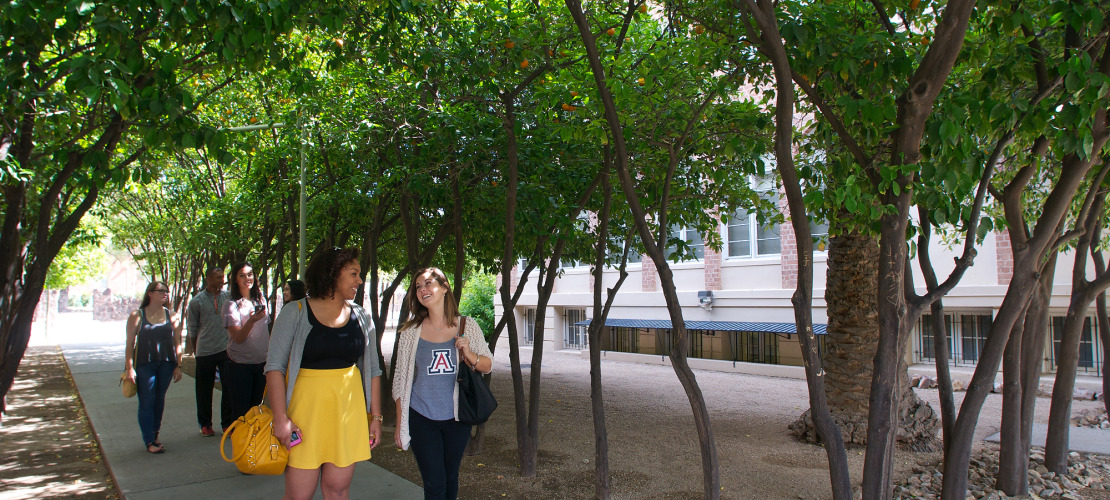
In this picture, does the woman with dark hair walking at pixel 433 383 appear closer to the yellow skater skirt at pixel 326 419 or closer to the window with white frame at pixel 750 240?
the yellow skater skirt at pixel 326 419

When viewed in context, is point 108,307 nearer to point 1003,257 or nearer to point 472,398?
point 1003,257

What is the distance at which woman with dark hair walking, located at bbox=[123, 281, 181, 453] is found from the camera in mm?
6520

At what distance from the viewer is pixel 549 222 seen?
7.07 meters

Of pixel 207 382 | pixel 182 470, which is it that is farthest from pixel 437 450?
pixel 207 382

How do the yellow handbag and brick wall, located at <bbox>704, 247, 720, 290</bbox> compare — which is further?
brick wall, located at <bbox>704, 247, 720, 290</bbox>

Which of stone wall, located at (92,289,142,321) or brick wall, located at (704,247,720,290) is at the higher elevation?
brick wall, located at (704,247,720,290)

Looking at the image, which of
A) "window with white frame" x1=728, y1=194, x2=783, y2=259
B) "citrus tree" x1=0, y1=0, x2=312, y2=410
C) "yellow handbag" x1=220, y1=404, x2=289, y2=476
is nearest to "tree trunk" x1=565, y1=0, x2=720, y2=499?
"citrus tree" x1=0, y1=0, x2=312, y2=410

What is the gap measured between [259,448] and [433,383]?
0.97 m

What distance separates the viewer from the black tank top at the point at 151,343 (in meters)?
6.52

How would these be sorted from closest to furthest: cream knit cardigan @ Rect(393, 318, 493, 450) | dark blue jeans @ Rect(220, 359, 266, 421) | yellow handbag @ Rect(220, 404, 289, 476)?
yellow handbag @ Rect(220, 404, 289, 476) < cream knit cardigan @ Rect(393, 318, 493, 450) < dark blue jeans @ Rect(220, 359, 266, 421)

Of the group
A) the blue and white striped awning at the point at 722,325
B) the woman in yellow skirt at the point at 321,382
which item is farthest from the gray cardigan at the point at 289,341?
the blue and white striped awning at the point at 722,325

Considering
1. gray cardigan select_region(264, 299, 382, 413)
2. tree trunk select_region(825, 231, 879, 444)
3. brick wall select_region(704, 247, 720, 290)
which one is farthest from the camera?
brick wall select_region(704, 247, 720, 290)

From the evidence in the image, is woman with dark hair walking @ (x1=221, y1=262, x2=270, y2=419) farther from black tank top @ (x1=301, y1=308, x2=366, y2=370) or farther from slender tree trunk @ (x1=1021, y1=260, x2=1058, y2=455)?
slender tree trunk @ (x1=1021, y1=260, x2=1058, y2=455)

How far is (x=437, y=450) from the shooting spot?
411cm
